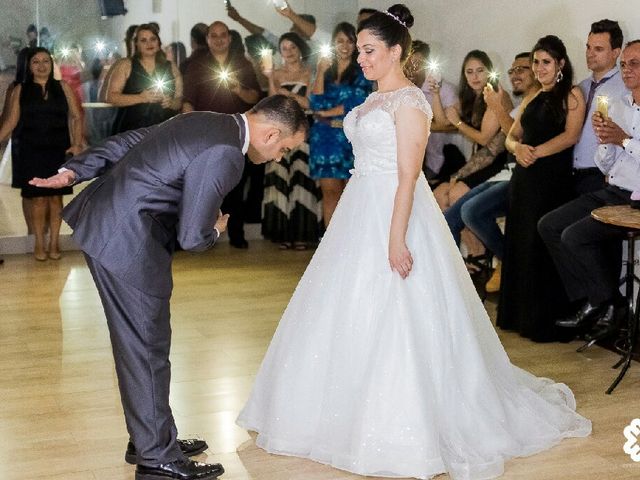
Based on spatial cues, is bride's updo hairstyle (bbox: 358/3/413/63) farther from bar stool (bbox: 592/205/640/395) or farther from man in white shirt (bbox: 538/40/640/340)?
man in white shirt (bbox: 538/40/640/340)

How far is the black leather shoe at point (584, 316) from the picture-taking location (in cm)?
529

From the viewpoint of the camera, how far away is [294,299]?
4055mm

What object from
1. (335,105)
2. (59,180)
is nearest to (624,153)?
(335,105)

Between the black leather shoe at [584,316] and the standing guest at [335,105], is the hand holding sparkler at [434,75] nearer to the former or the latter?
the standing guest at [335,105]

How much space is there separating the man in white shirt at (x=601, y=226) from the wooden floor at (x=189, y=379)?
0.25 m

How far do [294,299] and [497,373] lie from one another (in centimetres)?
84

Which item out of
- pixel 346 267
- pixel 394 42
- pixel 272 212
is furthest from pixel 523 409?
pixel 272 212

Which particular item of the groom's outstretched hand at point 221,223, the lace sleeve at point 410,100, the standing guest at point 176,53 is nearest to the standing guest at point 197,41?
the standing guest at point 176,53

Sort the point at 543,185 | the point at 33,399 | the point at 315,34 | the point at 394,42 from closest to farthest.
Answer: the point at 394,42 < the point at 33,399 < the point at 543,185 < the point at 315,34

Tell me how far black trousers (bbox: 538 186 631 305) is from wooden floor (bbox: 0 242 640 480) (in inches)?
12.9

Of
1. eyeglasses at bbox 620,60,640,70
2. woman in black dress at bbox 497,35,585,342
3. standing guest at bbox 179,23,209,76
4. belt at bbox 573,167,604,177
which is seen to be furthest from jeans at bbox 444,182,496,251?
standing guest at bbox 179,23,209,76

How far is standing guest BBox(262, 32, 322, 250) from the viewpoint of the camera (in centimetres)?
841

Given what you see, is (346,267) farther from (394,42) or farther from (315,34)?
(315,34)

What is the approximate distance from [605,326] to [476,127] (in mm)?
1708
